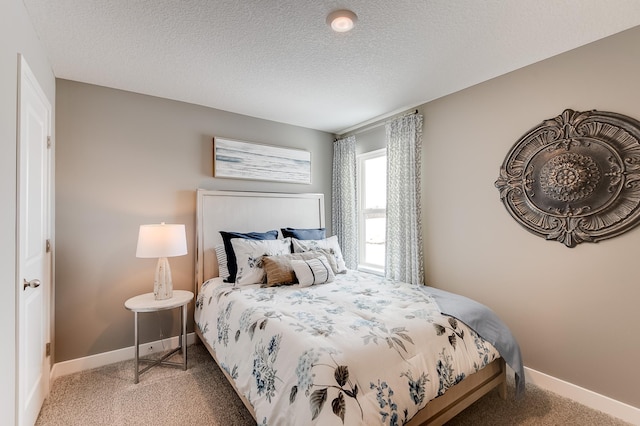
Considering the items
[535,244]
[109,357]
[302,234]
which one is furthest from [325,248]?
[109,357]

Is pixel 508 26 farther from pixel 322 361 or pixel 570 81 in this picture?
pixel 322 361

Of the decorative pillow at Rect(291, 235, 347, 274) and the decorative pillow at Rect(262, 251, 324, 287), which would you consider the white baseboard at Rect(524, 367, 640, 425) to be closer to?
the decorative pillow at Rect(291, 235, 347, 274)

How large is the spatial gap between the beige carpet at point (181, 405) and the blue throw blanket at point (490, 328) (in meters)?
0.20

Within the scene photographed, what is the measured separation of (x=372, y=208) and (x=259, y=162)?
1.57m

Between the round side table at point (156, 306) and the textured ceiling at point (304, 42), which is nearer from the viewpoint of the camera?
the textured ceiling at point (304, 42)

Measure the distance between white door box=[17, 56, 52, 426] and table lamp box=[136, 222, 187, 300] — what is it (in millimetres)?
621

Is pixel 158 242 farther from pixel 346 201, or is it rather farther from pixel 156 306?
pixel 346 201

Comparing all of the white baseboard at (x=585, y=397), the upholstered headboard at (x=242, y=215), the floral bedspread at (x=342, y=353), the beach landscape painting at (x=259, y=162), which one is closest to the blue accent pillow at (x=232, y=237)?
the upholstered headboard at (x=242, y=215)

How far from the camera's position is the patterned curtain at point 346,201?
3.90 meters

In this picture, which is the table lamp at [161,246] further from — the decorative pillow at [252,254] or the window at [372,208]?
the window at [372,208]

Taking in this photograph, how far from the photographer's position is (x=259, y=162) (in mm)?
3504

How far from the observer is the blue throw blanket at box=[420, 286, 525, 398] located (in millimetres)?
1868

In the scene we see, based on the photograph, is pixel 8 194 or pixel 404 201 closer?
pixel 8 194

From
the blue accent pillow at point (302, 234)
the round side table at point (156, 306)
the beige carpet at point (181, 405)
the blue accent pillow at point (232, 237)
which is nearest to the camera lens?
the beige carpet at point (181, 405)
